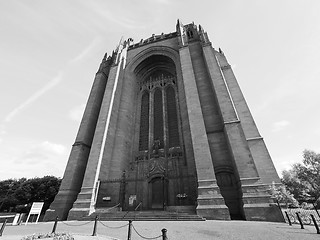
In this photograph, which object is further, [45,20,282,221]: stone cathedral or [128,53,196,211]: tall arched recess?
[128,53,196,211]: tall arched recess

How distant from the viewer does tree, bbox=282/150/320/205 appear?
2350 centimetres

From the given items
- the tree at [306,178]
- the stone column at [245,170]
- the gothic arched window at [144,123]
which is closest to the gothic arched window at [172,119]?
the gothic arched window at [144,123]

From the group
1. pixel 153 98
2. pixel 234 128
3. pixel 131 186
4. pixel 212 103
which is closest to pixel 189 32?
pixel 153 98

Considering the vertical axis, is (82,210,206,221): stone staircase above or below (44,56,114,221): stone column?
below

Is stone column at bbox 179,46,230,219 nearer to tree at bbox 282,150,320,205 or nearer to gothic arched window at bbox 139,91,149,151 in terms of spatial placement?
gothic arched window at bbox 139,91,149,151

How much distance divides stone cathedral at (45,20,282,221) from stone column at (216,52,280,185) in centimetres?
7

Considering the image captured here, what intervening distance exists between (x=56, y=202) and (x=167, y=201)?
941 centimetres

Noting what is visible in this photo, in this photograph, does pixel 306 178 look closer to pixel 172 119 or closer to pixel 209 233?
pixel 172 119

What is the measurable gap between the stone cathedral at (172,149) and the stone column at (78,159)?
0.29ft

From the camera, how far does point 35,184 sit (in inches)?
1209

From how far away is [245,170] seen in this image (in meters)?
11.2

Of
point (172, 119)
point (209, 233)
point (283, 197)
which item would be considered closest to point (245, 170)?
point (283, 197)

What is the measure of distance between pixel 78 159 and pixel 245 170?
1476 cm

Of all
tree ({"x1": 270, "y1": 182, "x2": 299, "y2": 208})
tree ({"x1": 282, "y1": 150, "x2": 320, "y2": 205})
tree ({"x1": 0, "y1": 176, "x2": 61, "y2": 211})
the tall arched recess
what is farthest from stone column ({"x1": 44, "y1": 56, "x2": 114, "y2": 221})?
tree ({"x1": 282, "y1": 150, "x2": 320, "y2": 205})
